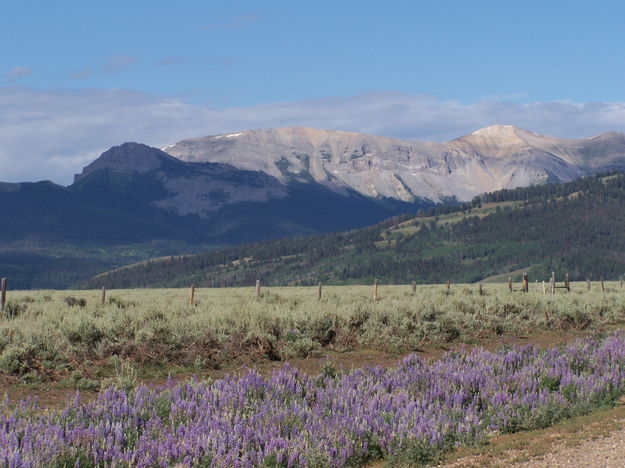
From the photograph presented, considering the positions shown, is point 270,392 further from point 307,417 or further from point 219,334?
point 219,334

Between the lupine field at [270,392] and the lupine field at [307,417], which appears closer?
the lupine field at [307,417]

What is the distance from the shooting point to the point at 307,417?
30.2 ft

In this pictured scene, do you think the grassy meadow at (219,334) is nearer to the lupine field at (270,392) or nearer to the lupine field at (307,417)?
the lupine field at (270,392)

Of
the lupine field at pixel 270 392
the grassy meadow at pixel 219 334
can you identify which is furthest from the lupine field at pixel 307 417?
the grassy meadow at pixel 219 334

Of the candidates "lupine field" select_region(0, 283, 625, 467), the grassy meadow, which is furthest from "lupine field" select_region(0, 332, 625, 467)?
the grassy meadow

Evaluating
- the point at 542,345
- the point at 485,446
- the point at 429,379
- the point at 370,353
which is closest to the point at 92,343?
the point at 370,353

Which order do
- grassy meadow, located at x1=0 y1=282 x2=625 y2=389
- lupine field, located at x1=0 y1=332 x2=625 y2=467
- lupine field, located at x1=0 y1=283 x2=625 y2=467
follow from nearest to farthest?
lupine field, located at x1=0 y1=332 x2=625 y2=467 → lupine field, located at x1=0 y1=283 x2=625 y2=467 → grassy meadow, located at x1=0 y1=282 x2=625 y2=389

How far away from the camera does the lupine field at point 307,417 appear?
7.64 meters

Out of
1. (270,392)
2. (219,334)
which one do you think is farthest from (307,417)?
(219,334)

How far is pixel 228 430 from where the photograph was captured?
8.33m

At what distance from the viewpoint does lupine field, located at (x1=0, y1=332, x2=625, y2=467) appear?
764cm

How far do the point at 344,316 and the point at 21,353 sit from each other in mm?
9281

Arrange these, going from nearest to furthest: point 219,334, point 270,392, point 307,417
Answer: point 307,417 < point 270,392 < point 219,334

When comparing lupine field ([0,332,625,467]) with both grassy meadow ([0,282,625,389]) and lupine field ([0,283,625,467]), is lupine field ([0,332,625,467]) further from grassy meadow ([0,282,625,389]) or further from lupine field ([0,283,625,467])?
grassy meadow ([0,282,625,389])
